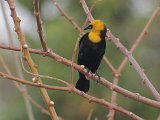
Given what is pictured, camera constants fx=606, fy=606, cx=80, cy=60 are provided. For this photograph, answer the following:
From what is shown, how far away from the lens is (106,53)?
407 inches

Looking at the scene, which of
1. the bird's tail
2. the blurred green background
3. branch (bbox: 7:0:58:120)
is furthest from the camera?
the blurred green background

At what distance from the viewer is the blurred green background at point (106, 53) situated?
976 centimetres

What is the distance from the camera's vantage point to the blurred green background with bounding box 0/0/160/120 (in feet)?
32.0

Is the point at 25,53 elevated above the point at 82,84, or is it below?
below

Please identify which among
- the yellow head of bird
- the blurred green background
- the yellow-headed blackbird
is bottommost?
the yellow head of bird

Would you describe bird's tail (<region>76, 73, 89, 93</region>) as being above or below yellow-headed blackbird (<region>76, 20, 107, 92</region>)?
below

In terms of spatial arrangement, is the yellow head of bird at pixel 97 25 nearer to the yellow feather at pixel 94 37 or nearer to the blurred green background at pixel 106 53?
the yellow feather at pixel 94 37

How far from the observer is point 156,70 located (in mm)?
10523

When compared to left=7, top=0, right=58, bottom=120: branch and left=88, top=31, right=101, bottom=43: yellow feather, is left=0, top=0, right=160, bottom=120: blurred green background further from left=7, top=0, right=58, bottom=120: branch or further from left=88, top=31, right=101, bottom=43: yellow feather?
left=7, top=0, right=58, bottom=120: branch

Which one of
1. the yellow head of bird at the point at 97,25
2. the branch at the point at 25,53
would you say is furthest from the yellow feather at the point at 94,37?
the branch at the point at 25,53

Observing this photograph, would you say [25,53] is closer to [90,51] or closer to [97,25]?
[97,25]

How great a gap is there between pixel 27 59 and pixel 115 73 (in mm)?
593

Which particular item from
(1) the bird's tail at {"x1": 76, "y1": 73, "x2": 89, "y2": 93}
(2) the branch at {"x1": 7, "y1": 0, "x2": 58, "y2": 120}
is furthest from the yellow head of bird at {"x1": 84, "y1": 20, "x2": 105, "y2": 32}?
(2) the branch at {"x1": 7, "y1": 0, "x2": 58, "y2": 120}

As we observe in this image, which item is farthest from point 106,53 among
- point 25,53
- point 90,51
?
point 25,53
